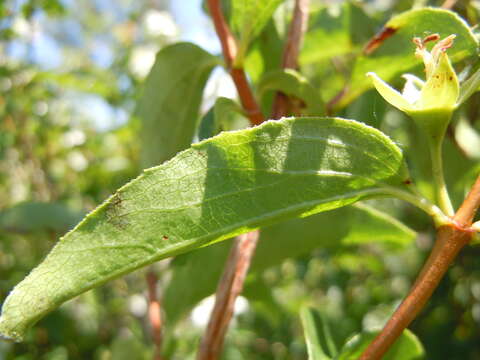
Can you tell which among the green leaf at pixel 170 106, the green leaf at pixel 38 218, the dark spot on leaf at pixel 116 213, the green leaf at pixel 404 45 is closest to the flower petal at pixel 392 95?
the green leaf at pixel 404 45

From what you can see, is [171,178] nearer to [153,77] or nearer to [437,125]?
[437,125]

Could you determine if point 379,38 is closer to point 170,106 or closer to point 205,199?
point 170,106

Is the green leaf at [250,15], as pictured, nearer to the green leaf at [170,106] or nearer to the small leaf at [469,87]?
the green leaf at [170,106]

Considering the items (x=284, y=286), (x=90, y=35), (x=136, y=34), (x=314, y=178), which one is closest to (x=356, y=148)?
(x=314, y=178)

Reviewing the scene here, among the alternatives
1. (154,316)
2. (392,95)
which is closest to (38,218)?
(154,316)

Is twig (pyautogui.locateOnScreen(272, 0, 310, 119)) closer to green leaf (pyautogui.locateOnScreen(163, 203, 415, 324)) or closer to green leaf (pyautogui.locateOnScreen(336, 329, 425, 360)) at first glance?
green leaf (pyautogui.locateOnScreen(163, 203, 415, 324))
